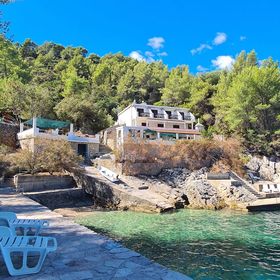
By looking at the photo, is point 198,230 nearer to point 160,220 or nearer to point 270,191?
point 160,220

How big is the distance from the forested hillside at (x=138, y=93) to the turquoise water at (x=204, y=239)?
13.8m

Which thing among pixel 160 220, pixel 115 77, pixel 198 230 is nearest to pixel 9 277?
→ pixel 198 230

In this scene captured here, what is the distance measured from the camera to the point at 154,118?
37.0 m

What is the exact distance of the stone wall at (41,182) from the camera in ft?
54.8

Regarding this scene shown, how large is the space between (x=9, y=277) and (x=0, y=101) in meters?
31.2

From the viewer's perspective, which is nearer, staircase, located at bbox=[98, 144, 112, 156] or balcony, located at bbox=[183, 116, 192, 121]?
staircase, located at bbox=[98, 144, 112, 156]

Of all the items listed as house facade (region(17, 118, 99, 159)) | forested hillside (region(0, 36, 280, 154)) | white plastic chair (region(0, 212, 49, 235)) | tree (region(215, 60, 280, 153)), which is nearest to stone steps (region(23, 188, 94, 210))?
house facade (region(17, 118, 99, 159))

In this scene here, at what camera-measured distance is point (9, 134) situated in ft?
88.7

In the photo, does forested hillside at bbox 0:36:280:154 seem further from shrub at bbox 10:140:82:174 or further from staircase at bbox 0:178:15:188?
staircase at bbox 0:178:15:188

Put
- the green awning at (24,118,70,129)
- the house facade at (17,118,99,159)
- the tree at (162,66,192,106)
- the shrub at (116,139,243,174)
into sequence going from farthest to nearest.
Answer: the tree at (162,66,192,106)
the green awning at (24,118,70,129)
the house facade at (17,118,99,159)
the shrub at (116,139,243,174)

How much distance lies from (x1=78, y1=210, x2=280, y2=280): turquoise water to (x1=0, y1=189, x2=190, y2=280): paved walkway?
2.30 meters

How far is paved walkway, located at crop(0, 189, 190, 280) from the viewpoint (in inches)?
175

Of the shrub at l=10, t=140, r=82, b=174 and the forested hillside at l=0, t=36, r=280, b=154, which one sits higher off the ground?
the forested hillside at l=0, t=36, r=280, b=154

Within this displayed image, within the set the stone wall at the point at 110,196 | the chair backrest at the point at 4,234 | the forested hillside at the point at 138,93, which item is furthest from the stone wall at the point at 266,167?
the chair backrest at the point at 4,234
